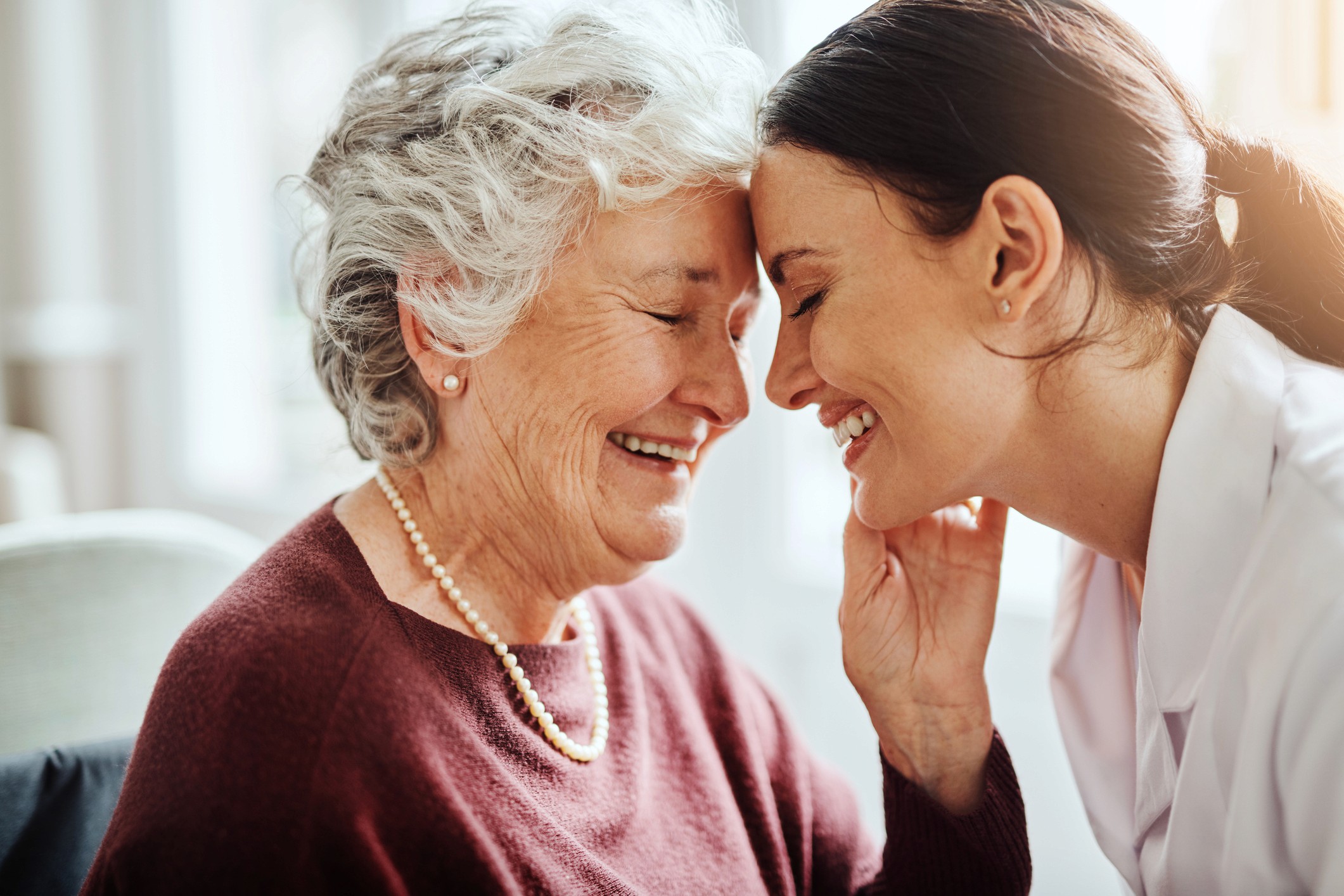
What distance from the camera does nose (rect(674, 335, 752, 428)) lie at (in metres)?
1.16

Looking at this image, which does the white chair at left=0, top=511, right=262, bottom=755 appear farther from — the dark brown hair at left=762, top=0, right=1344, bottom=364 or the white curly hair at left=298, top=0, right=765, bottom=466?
the dark brown hair at left=762, top=0, right=1344, bottom=364

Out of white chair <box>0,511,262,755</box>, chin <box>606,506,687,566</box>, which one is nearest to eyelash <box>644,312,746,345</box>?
chin <box>606,506,687,566</box>

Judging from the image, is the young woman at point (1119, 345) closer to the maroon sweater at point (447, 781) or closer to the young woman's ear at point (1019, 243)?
the young woman's ear at point (1019, 243)

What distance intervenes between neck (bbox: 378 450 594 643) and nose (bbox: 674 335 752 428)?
0.24 m

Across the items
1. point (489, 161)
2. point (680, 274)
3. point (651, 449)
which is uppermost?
point (489, 161)

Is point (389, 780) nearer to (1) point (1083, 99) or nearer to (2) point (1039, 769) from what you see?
(1) point (1083, 99)

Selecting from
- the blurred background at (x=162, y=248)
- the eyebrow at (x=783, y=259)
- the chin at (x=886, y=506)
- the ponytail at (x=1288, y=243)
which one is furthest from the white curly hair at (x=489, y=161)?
the blurred background at (x=162, y=248)

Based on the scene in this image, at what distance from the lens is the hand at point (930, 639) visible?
1237mm

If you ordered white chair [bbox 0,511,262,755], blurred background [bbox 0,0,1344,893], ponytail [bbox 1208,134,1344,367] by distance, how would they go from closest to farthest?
ponytail [bbox 1208,134,1344,367]
white chair [bbox 0,511,262,755]
blurred background [bbox 0,0,1344,893]

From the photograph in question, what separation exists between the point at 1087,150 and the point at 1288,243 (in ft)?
1.01

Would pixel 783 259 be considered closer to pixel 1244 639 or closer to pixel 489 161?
pixel 489 161

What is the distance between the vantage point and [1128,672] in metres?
1.27

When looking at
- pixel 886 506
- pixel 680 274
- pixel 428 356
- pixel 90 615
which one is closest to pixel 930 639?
pixel 886 506

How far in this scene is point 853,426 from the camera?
1.17 metres
